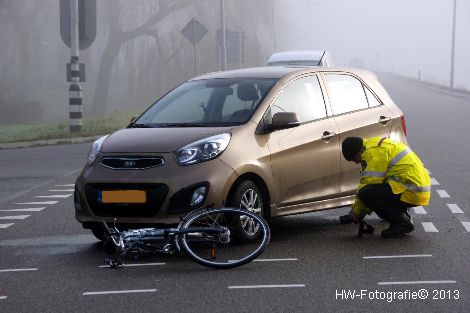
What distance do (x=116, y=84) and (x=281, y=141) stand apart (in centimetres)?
2945

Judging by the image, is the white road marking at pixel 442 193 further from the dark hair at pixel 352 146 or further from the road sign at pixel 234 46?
the road sign at pixel 234 46

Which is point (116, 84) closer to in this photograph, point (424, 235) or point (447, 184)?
point (447, 184)

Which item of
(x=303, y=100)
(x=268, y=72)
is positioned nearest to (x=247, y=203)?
(x=303, y=100)

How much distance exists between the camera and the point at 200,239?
312 inches

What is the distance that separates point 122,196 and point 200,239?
78 centimetres

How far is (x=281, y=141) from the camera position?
902 centimetres

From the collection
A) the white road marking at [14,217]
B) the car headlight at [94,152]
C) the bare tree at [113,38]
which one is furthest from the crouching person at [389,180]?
the bare tree at [113,38]

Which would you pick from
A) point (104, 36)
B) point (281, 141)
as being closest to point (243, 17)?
point (104, 36)

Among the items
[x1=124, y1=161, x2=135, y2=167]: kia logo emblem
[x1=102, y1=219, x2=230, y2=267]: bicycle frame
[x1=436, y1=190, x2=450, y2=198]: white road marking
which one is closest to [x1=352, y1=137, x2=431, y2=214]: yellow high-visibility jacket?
[x1=102, y1=219, x2=230, y2=267]: bicycle frame

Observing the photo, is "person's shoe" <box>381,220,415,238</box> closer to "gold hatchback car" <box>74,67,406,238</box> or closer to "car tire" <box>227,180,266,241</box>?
"gold hatchback car" <box>74,67,406,238</box>

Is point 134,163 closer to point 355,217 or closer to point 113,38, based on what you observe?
point 355,217

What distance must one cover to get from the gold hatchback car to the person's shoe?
0.78 metres

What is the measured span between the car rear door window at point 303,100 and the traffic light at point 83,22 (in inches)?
663

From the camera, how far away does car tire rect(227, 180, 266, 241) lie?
830 cm
